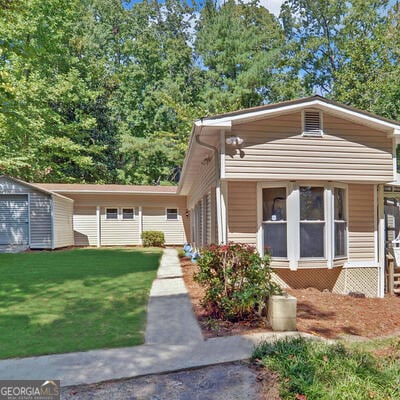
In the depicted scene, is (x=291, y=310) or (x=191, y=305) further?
(x=191, y=305)

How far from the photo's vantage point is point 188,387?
3119mm

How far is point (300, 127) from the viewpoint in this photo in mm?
7551

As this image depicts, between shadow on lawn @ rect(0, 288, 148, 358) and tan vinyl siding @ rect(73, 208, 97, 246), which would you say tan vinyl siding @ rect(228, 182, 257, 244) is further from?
tan vinyl siding @ rect(73, 208, 97, 246)

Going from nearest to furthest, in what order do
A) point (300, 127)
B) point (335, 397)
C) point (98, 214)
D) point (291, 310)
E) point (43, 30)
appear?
1. point (335, 397)
2. point (291, 310)
3. point (300, 127)
4. point (98, 214)
5. point (43, 30)

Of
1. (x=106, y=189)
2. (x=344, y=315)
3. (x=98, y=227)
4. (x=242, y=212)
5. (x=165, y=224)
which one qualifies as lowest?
(x=344, y=315)

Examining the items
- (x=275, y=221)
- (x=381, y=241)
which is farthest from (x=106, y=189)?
(x=381, y=241)

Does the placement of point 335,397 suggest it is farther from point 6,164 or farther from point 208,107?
point 208,107

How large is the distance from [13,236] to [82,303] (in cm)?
1156

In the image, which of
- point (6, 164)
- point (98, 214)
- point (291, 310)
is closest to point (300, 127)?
point (291, 310)

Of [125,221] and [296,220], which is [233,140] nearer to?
[296,220]

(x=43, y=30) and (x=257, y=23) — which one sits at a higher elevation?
(x=257, y=23)

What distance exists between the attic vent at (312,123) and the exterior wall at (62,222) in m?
12.2

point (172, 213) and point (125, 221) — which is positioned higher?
point (172, 213)
